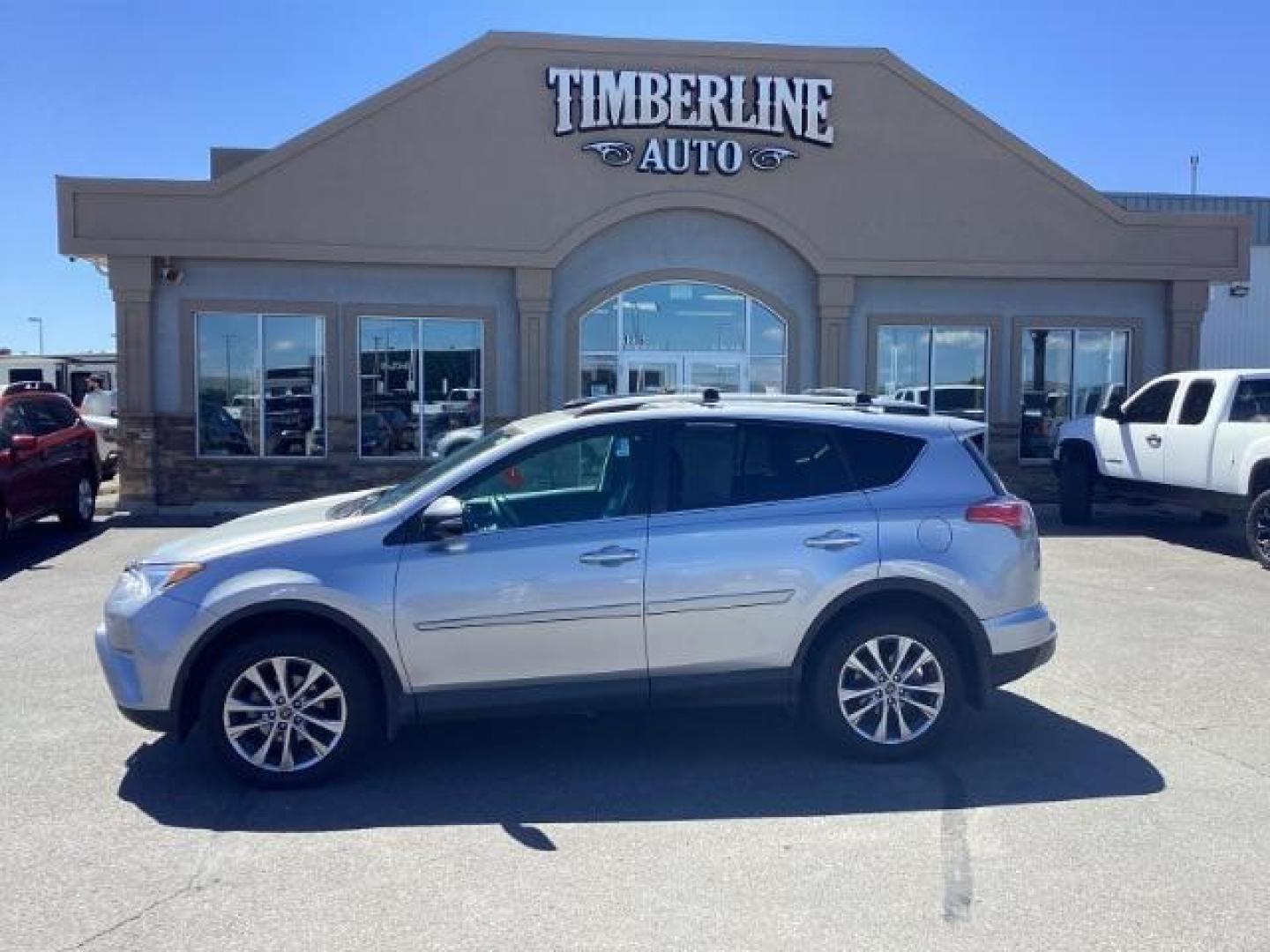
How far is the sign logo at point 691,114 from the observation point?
54.6ft

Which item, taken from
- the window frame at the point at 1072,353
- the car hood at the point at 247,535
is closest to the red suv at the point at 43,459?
the car hood at the point at 247,535

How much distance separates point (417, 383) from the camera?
666 inches

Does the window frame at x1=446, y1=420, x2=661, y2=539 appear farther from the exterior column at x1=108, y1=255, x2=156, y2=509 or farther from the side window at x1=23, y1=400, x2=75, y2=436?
the exterior column at x1=108, y1=255, x2=156, y2=509

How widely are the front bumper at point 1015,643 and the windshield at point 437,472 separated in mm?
2550

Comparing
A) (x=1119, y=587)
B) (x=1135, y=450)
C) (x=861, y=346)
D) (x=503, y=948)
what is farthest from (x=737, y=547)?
(x=861, y=346)

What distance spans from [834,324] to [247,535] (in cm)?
1284

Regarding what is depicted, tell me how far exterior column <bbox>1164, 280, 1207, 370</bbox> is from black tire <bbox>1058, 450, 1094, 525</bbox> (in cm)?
396

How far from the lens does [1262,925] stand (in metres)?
4.08

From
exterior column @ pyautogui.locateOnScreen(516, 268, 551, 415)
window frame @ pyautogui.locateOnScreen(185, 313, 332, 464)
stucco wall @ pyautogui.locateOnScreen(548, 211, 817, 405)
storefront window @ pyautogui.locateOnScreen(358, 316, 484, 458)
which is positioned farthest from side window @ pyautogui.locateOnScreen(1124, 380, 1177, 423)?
window frame @ pyautogui.locateOnScreen(185, 313, 332, 464)

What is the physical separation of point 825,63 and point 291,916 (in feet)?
51.2

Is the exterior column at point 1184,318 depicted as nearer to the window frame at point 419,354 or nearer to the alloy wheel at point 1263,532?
the alloy wheel at point 1263,532

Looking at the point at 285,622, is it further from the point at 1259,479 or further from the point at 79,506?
the point at 1259,479

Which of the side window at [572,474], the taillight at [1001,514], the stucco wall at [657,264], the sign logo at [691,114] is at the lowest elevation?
the taillight at [1001,514]

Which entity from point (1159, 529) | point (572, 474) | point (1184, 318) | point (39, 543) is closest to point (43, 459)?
point (39, 543)
